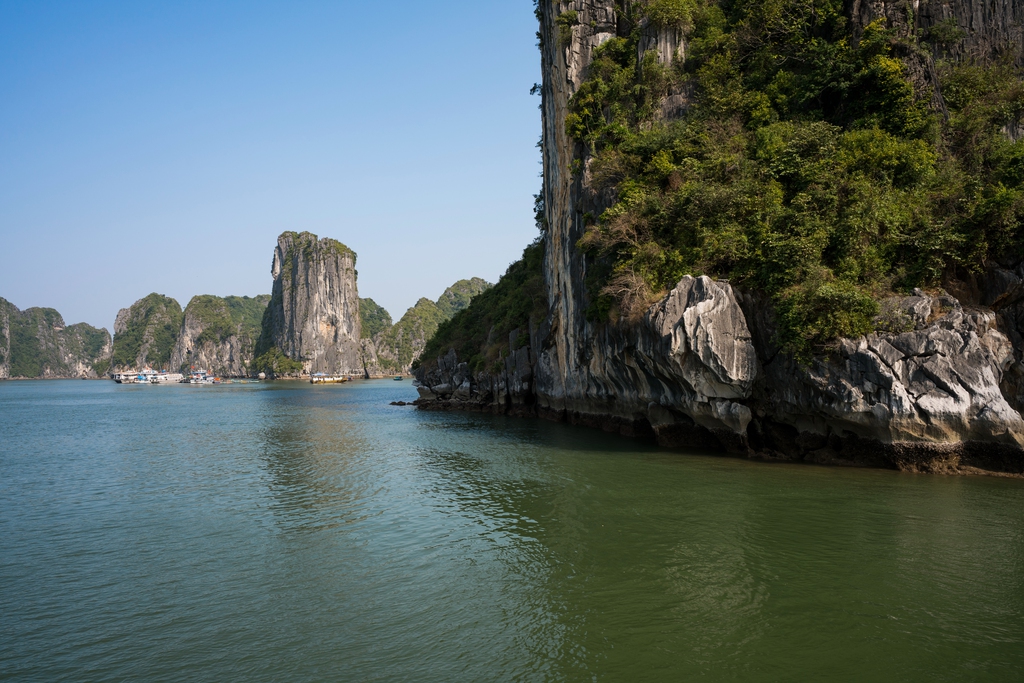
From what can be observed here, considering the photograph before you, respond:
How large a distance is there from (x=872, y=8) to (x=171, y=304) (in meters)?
204

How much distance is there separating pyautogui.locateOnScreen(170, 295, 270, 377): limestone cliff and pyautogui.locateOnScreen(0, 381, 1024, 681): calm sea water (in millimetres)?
149694

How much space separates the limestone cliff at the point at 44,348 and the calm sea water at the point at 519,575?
201 m

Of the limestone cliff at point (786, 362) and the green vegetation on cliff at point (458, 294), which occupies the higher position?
the green vegetation on cliff at point (458, 294)

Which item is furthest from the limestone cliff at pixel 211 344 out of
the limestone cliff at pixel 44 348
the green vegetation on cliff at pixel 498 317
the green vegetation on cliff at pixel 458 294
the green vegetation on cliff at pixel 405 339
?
the green vegetation on cliff at pixel 498 317

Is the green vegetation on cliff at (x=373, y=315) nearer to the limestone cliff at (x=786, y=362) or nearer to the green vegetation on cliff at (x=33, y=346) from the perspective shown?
the green vegetation on cliff at (x=33, y=346)

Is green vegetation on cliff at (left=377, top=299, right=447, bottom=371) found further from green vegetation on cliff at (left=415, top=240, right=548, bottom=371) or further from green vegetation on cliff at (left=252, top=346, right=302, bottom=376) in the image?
green vegetation on cliff at (left=415, top=240, right=548, bottom=371)

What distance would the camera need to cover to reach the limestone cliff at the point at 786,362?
14414 millimetres

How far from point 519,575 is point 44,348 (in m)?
223

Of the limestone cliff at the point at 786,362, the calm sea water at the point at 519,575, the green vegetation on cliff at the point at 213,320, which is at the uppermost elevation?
the green vegetation on cliff at the point at 213,320

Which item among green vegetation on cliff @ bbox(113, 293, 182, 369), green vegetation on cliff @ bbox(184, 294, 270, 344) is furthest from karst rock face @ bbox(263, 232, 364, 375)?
green vegetation on cliff @ bbox(113, 293, 182, 369)

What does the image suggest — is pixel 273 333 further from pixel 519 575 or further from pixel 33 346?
pixel 519 575

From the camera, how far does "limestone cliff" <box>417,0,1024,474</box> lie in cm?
1441

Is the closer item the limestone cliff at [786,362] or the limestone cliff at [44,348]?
the limestone cliff at [786,362]

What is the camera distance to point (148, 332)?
568 feet
